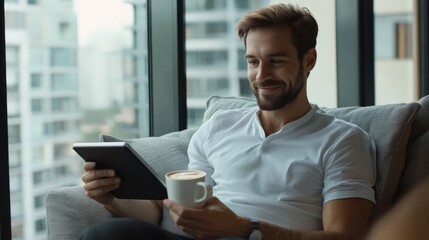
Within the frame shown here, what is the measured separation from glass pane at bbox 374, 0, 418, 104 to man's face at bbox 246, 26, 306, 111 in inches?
77.6

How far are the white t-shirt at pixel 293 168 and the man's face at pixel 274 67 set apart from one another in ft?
0.28

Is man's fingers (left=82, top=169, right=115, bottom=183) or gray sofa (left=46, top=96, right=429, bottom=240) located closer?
man's fingers (left=82, top=169, right=115, bottom=183)

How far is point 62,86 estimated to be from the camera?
2.34 meters

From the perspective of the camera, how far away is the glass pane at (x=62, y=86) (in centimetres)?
214

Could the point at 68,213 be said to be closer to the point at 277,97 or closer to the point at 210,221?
the point at 210,221

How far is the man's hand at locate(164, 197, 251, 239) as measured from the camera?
147 cm

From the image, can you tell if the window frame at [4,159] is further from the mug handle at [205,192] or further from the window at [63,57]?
the mug handle at [205,192]

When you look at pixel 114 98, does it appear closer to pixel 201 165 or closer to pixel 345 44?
pixel 201 165

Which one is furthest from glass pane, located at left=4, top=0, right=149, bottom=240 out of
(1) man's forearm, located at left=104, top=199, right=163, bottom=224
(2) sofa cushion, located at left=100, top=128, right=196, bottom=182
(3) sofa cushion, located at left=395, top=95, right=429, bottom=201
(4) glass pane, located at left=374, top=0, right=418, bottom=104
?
(4) glass pane, located at left=374, top=0, right=418, bottom=104

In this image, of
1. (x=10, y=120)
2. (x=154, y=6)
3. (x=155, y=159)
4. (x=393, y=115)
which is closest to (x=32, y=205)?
(x=10, y=120)

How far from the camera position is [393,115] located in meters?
1.89

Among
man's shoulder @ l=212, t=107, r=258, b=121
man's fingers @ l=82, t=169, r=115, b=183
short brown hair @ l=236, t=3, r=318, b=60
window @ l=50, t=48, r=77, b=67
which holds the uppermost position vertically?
short brown hair @ l=236, t=3, r=318, b=60

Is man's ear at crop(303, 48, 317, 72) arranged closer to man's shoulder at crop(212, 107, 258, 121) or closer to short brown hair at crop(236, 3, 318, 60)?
short brown hair at crop(236, 3, 318, 60)

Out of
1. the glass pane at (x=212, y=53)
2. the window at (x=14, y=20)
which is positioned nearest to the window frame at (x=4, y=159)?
the window at (x=14, y=20)
